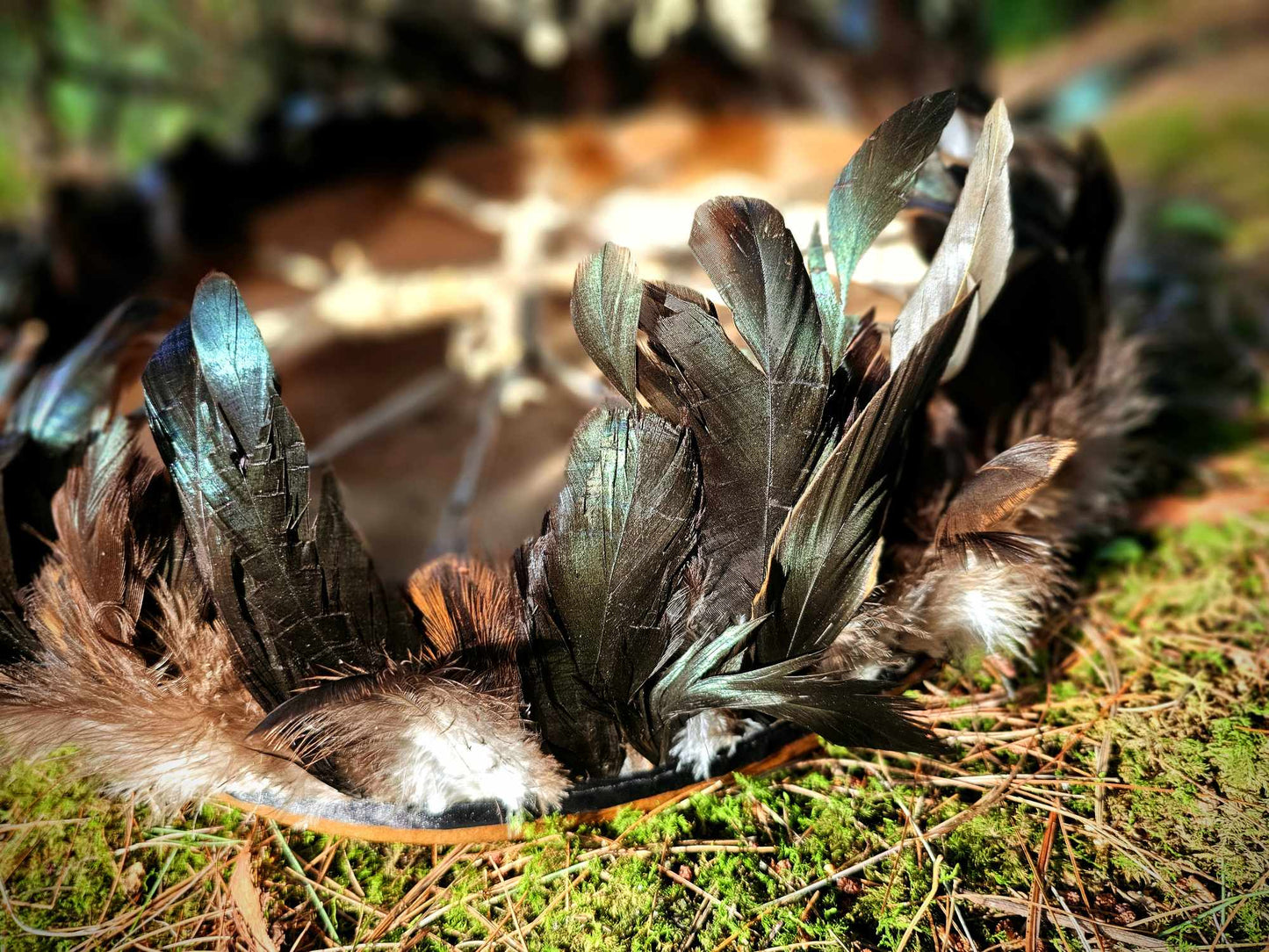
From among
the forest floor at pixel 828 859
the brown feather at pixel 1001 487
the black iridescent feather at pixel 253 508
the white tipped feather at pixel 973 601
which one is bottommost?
the forest floor at pixel 828 859

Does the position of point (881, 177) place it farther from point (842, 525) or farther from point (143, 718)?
point (143, 718)

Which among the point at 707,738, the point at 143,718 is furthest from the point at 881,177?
the point at 143,718

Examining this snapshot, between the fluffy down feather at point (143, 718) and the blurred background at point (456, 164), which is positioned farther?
the blurred background at point (456, 164)

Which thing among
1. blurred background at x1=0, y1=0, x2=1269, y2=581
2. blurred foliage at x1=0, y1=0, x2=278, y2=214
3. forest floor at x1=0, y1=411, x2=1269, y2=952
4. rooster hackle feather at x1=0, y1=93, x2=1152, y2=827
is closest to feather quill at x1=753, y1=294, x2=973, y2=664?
rooster hackle feather at x1=0, y1=93, x2=1152, y2=827

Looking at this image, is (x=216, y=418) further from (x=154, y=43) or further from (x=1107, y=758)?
(x=154, y=43)

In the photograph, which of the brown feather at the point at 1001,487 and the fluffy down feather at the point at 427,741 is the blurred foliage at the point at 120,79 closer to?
the fluffy down feather at the point at 427,741

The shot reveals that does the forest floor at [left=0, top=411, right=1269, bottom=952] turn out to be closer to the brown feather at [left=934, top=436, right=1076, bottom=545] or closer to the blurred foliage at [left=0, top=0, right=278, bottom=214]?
the brown feather at [left=934, top=436, right=1076, bottom=545]

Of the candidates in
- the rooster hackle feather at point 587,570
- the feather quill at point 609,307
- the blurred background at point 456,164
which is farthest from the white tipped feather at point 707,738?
the blurred background at point 456,164
